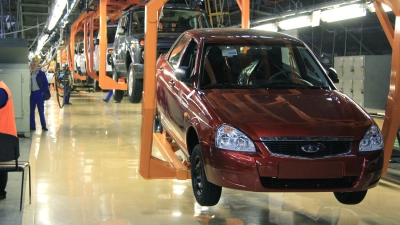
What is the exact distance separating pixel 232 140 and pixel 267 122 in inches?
13.2

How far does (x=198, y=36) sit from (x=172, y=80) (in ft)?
2.17

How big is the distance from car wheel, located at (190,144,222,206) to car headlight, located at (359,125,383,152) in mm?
1348

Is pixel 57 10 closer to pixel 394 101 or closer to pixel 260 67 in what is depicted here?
pixel 260 67

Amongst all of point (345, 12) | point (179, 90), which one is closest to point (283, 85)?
point (179, 90)

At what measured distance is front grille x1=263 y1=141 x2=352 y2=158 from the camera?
5.12m

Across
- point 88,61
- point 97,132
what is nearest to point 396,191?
point 97,132

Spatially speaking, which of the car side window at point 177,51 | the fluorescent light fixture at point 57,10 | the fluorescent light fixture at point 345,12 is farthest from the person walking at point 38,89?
the car side window at point 177,51

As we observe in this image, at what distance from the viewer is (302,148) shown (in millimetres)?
5137

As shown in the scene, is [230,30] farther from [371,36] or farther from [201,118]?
[371,36]

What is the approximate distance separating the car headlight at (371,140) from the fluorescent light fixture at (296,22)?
7.91 m

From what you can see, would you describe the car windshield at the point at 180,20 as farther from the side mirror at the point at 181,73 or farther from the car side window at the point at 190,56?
the side mirror at the point at 181,73

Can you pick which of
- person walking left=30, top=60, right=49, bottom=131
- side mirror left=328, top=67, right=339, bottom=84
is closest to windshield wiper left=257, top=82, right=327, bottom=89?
side mirror left=328, top=67, right=339, bottom=84

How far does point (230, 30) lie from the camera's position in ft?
22.3

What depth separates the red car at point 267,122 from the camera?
513 centimetres
